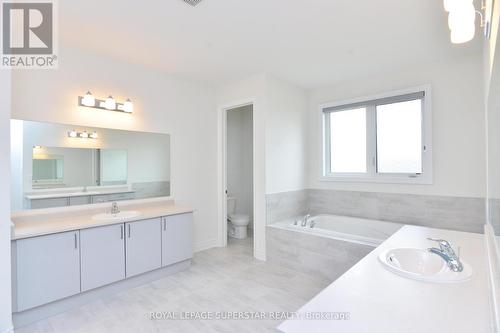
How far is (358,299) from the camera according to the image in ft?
3.30

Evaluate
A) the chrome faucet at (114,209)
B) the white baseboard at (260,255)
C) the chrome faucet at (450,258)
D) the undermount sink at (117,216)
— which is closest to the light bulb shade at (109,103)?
the chrome faucet at (114,209)

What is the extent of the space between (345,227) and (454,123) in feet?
6.16

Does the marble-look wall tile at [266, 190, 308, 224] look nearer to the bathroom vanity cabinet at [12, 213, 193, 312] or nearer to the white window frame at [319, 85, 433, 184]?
the white window frame at [319, 85, 433, 184]

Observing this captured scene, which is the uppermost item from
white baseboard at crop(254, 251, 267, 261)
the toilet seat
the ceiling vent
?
the ceiling vent

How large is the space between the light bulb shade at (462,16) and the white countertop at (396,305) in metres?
1.34

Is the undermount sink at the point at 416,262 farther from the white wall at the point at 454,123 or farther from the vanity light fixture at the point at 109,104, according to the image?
the vanity light fixture at the point at 109,104

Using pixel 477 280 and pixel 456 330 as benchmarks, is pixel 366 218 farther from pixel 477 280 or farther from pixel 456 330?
pixel 456 330

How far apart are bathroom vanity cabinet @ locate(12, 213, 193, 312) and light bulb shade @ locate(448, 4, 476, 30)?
9.73 feet

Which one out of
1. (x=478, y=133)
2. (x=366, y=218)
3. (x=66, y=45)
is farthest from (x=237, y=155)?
(x=478, y=133)

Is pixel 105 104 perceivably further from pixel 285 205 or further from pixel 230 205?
pixel 230 205

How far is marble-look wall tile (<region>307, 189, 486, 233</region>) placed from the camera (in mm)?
2844

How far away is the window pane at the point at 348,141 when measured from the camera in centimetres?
378

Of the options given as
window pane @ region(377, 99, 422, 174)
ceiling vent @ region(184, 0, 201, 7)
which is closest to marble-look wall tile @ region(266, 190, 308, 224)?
window pane @ region(377, 99, 422, 174)

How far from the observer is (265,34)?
2.43m
